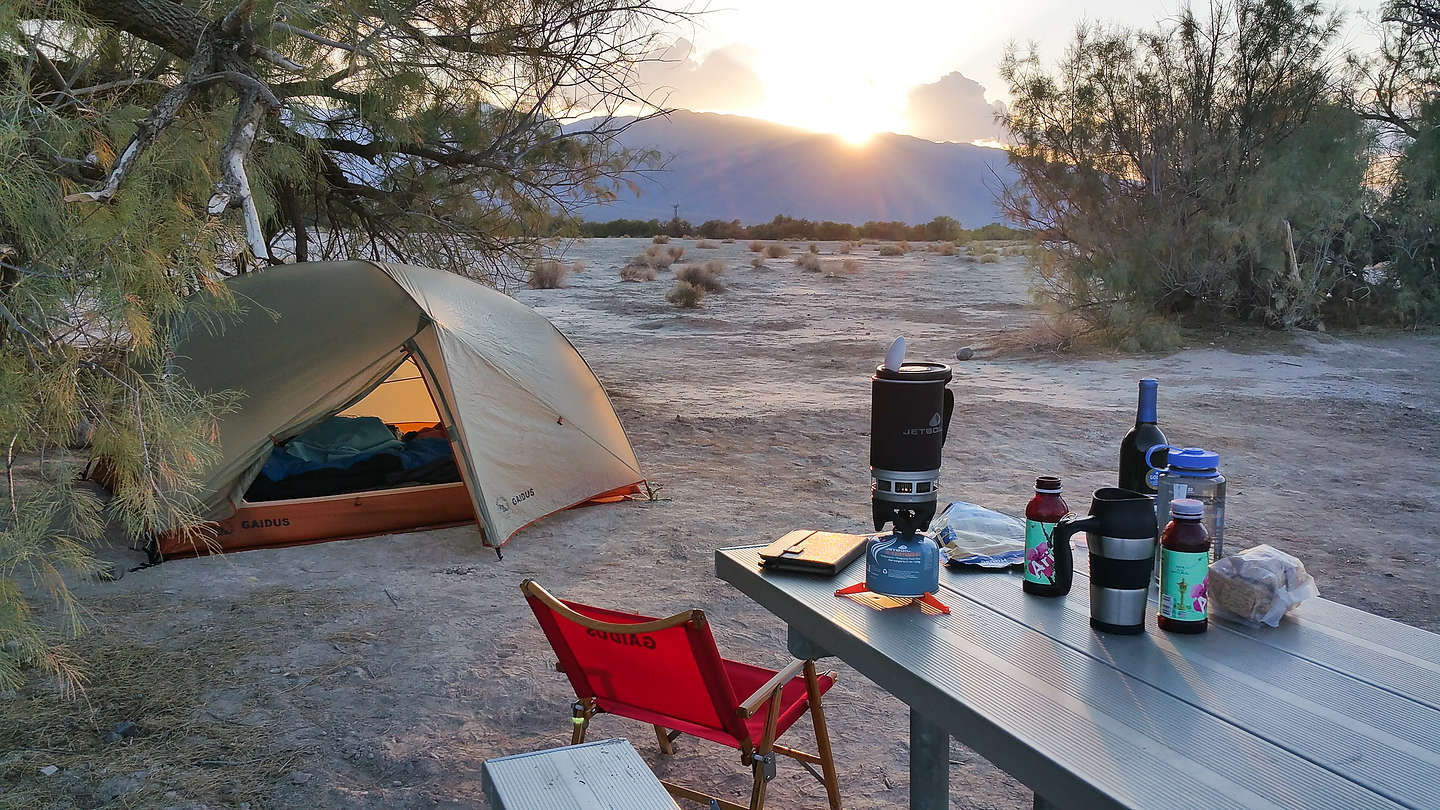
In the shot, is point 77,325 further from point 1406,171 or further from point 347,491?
point 1406,171

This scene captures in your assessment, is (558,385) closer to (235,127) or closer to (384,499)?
(384,499)

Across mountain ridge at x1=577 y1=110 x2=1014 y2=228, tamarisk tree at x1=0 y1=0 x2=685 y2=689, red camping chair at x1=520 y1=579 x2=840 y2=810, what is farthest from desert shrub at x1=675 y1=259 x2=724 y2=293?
mountain ridge at x1=577 y1=110 x2=1014 y2=228

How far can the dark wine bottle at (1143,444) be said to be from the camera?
2.25 metres

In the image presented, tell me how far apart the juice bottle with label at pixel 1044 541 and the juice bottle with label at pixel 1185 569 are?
0.81 ft

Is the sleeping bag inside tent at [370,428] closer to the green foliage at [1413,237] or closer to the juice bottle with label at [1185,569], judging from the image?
the juice bottle with label at [1185,569]

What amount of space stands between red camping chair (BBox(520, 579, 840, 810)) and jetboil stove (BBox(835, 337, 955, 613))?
50 cm

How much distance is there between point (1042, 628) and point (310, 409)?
5.01 meters

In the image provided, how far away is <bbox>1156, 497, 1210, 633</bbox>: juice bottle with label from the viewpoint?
1896 millimetres

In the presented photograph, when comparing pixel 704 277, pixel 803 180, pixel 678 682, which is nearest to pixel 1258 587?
pixel 678 682

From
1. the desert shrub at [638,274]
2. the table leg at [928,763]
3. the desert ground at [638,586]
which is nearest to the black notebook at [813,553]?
the table leg at [928,763]

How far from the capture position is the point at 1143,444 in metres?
2.28

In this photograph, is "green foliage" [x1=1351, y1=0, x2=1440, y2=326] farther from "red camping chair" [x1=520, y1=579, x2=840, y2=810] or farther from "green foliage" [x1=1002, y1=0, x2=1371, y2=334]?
"red camping chair" [x1=520, y1=579, x2=840, y2=810]

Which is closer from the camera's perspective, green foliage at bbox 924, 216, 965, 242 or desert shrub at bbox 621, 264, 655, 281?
desert shrub at bbox 621, 264, 655, 281

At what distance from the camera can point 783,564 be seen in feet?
7.98
